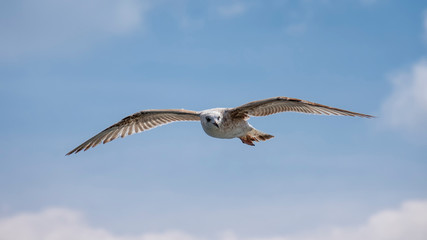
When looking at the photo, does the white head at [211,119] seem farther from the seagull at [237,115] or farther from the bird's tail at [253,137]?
the bird's tail at [253,137]

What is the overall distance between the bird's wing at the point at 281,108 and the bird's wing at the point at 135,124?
8.43 ft

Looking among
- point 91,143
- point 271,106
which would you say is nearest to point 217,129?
point 271,106

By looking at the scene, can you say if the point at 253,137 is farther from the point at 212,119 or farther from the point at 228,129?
the point at 212,119

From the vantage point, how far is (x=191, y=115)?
16000 mm

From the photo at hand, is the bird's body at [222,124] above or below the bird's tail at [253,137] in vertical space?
below

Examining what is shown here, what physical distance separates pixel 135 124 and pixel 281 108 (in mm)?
5662

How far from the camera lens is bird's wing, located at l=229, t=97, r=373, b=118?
537 inches

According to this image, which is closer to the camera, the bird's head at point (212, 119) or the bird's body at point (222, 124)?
the bird's head at point (212, 119)

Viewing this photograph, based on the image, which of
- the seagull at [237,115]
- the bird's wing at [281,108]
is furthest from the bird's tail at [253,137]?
the bird's wing at [281,108]

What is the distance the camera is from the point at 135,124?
1688 cm

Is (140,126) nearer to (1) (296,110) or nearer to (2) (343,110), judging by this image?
(1) (296,110)

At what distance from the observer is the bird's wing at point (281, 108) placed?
13633 mm

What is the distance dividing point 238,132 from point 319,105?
2648 mm

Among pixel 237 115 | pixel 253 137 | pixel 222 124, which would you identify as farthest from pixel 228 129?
pixel 253 137
